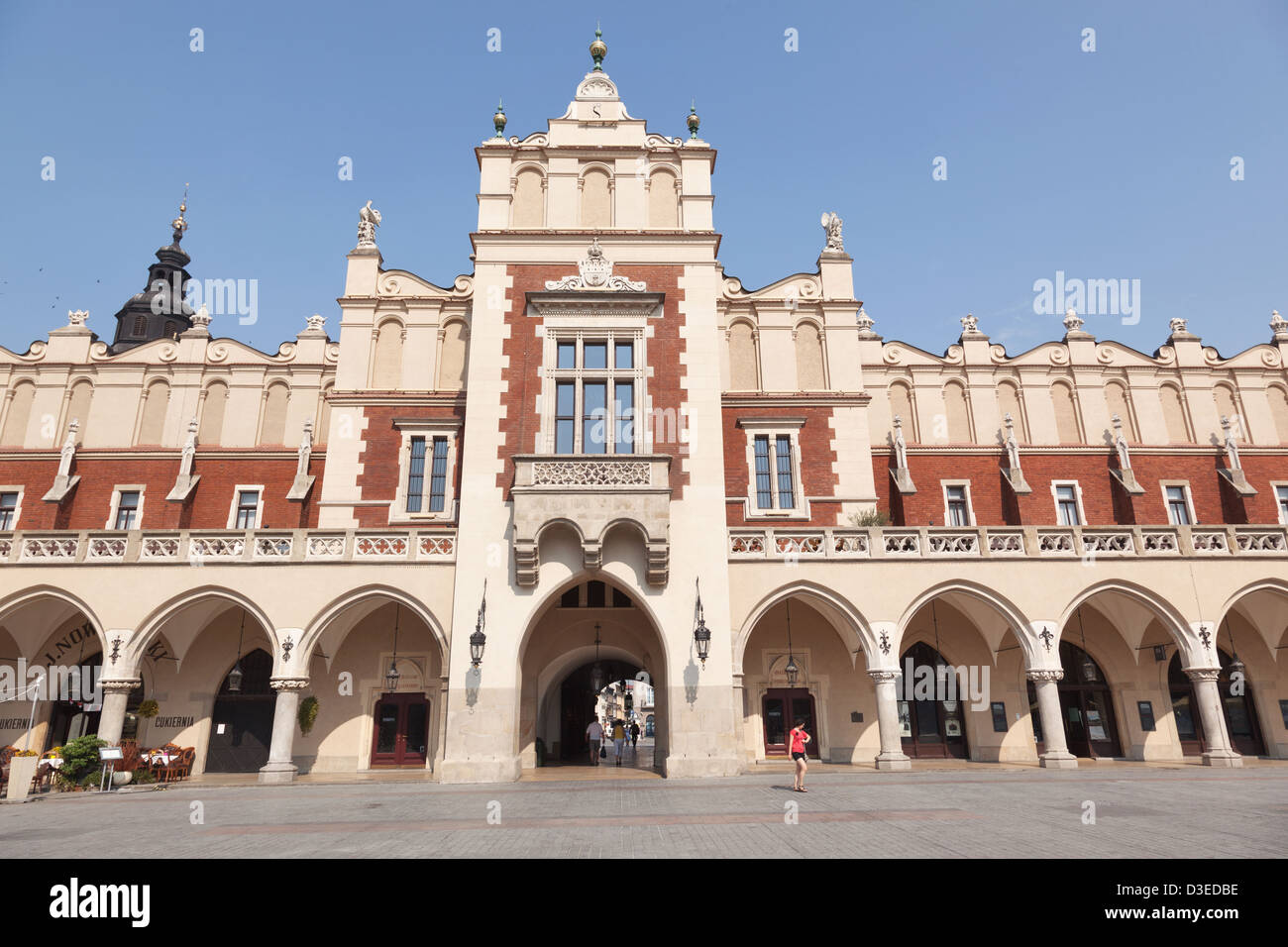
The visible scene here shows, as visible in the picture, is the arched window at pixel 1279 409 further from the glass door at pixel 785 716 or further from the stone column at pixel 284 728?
the stone column at pixel 284 728

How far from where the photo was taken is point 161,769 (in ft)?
66.8

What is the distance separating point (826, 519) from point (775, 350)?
21.0 feet

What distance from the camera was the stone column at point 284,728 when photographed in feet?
64.3

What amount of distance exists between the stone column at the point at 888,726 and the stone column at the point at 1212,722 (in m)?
8.81

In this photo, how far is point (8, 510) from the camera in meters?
26.4

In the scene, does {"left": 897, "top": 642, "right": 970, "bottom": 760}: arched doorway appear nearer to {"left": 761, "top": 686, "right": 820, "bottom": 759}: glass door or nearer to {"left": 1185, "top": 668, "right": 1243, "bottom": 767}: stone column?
{"left": 761, "top": 686, "right": 820, "bottom": 759}: glass door

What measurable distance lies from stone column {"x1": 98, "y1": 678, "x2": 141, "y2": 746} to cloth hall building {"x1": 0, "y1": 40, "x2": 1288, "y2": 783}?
0.09 metres

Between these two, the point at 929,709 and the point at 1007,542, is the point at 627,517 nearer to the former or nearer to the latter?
the point at 1007,542

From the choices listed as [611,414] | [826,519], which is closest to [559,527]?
[611,414]

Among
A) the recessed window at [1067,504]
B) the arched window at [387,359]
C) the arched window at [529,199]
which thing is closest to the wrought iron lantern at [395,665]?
the arched window at [387,359]

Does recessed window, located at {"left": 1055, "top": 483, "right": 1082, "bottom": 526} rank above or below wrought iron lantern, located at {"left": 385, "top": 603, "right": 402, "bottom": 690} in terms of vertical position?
above

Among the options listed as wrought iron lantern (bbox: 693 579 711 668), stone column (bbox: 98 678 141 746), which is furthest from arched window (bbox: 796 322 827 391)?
stone column (bbox: 98 678 141 746)

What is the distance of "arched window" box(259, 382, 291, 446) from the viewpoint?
2753cm
